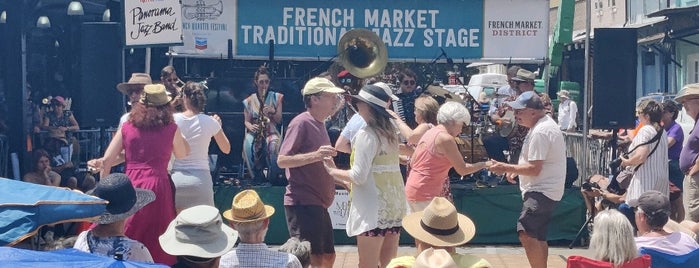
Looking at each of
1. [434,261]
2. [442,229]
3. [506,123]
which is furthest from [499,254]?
[434,261]

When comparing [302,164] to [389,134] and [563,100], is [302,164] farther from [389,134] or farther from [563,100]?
[563,100]

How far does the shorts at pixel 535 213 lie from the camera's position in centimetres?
707

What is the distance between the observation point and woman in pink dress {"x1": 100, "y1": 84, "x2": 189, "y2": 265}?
6348mm

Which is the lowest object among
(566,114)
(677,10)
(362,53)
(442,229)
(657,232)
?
(657,232)

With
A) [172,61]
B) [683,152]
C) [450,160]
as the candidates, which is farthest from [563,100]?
[450,160]

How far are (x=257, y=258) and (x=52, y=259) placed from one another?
4.70 ft

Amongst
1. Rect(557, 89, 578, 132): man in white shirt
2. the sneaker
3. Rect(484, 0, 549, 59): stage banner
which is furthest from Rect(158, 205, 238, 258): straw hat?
Rect(557, 89, 578, 132): man in white shirt

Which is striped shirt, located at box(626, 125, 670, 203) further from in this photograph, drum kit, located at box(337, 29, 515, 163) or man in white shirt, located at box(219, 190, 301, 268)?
man in white shirt, located at box(219, 190, 301, 268)

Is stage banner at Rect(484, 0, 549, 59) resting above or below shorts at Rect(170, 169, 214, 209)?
above

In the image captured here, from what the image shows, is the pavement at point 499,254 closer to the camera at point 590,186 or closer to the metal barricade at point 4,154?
the camera at point 590,186

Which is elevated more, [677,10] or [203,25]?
[677,10]

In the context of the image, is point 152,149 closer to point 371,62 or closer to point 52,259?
point 52,259

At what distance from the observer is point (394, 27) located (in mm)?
12734

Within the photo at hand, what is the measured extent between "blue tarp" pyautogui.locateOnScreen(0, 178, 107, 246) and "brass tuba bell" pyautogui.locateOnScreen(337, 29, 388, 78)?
7.35 meters
